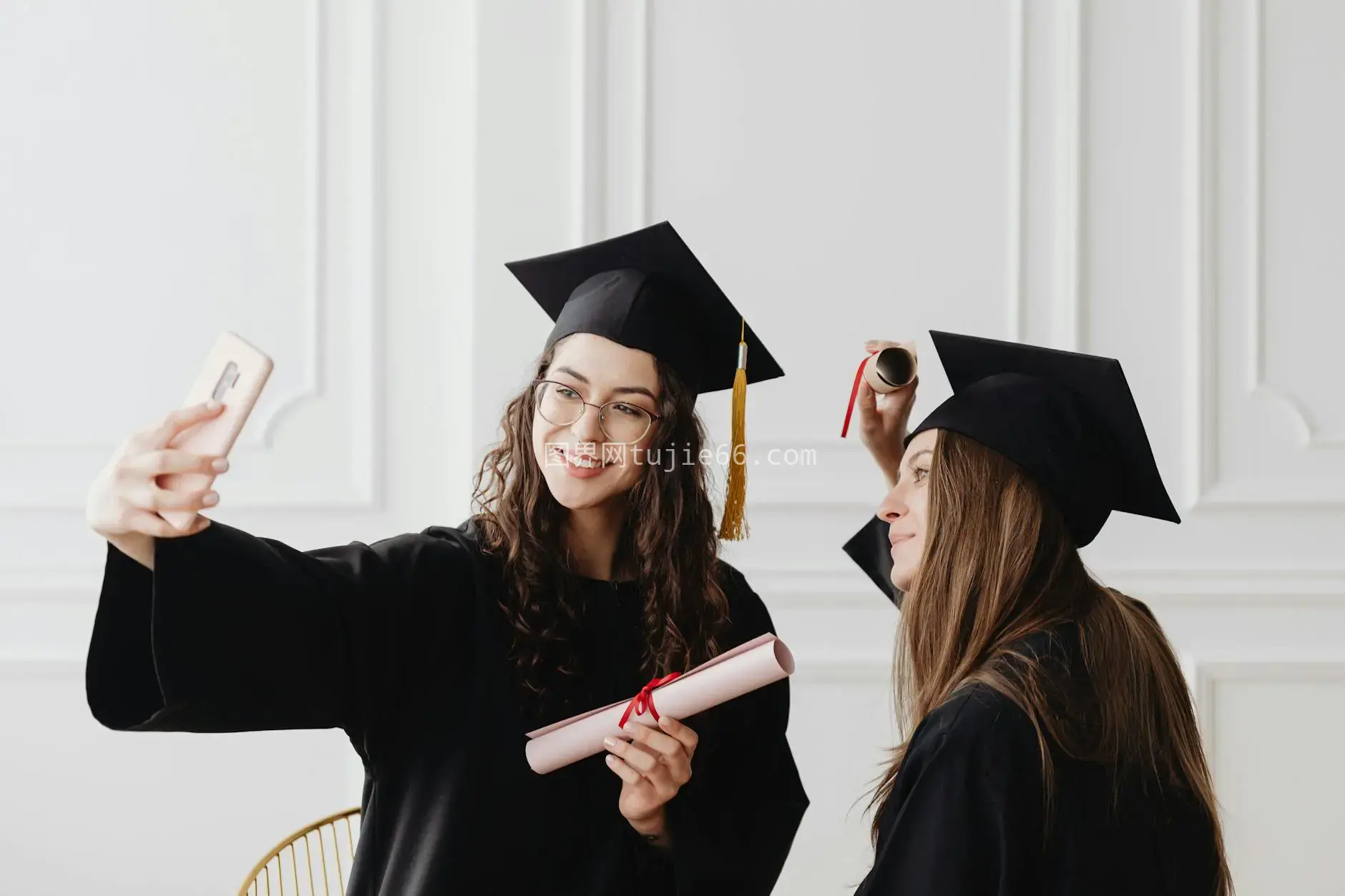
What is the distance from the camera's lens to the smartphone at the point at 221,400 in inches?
45.4

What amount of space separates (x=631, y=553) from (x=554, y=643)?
0.24 meters

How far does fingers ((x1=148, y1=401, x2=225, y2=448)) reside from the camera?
1.15 m

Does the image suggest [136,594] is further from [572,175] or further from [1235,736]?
Result: [1235,736]

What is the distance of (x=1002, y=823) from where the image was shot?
4.46ft

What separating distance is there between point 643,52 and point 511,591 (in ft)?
6.19

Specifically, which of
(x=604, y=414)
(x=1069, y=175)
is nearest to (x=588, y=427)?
(x=604, y=414)

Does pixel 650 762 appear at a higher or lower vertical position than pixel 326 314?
lower

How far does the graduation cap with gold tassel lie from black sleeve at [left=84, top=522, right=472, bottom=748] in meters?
0.45

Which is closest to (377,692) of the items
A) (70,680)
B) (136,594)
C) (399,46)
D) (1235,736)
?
(136,594)

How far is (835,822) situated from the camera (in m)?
3.01

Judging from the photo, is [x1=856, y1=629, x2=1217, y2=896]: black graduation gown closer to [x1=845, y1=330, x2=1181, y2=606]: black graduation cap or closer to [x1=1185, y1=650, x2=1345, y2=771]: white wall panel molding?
[x1=845, y1=330, x2=1181, y2=606]: black graduation cap

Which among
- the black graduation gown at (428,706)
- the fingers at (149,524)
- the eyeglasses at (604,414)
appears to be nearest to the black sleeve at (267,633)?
the black graduation gown at (428,706)

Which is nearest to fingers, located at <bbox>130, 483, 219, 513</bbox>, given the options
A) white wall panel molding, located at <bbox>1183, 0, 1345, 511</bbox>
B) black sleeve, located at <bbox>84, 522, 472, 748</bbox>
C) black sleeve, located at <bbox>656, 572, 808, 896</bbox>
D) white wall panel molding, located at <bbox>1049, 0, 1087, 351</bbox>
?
black sleeve, located at <bbox>84, 522, 472, 748</bbox>

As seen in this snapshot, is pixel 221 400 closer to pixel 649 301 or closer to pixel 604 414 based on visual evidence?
pixel 604 414
